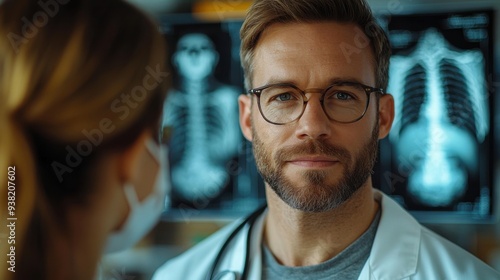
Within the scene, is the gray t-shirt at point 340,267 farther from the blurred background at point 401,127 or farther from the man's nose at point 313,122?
the blurred background at point 401,127

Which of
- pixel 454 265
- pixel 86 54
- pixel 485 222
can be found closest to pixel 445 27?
pixel 485 222

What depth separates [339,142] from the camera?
2.92 feet

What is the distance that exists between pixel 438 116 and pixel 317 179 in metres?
0.43

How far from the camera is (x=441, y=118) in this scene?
1191 mm

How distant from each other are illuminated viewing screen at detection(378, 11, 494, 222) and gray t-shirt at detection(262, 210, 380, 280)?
31cm

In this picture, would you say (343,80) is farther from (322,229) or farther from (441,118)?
(441,118)

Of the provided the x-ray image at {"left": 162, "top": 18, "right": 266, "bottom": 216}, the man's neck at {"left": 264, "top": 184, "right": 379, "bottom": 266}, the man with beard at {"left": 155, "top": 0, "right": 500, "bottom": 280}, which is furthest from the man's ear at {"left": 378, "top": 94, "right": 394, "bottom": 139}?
the x-ray image at {"left": 162, "top": 18, "right": 266, "bottom": 216}

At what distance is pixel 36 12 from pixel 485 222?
3.16ft

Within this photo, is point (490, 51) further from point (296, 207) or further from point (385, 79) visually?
point (296, 207)

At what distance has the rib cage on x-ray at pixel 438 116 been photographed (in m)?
1.18

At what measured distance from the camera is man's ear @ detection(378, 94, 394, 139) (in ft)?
3.22

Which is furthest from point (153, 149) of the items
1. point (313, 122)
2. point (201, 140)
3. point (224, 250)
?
point (201, 140)

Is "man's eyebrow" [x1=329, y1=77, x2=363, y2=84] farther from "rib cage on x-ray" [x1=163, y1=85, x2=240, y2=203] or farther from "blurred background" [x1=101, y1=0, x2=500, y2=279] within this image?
"rib cage on x-ray" [x1=163, y1=85, x2=240, y2=203]

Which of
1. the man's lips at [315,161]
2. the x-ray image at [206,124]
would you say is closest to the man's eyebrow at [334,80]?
the man's lips at [315,161]
